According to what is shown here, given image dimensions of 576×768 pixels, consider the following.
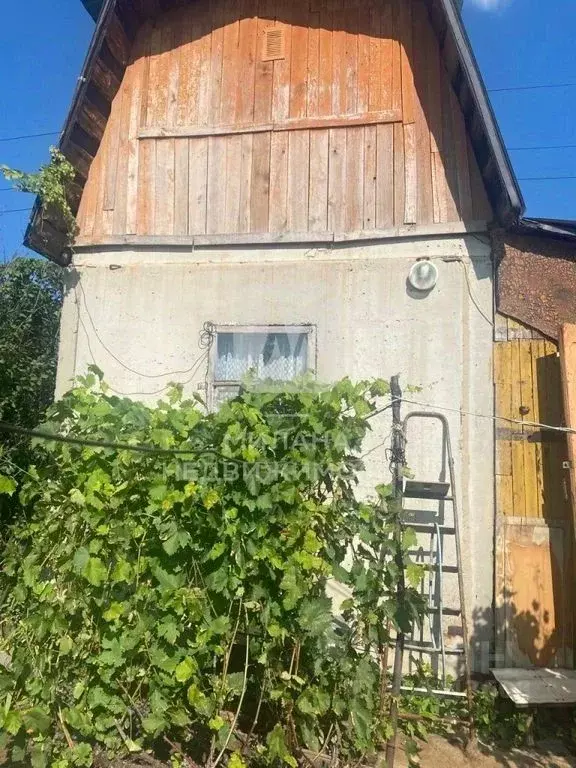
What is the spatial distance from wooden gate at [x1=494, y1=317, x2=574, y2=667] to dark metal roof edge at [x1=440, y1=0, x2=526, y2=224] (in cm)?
109

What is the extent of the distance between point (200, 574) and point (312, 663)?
758 mm

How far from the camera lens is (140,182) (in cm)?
606

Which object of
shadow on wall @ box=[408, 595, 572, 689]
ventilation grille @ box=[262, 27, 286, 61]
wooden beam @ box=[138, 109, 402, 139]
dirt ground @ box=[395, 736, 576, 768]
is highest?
ventilation grille @ box=[262, 27, 286, 61]

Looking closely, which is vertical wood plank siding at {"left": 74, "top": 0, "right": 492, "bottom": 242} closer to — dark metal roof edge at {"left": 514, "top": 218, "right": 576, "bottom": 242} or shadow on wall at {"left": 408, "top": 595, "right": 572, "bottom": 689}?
dark metal roof edge at {"left": 514, "top": 218, "right": 576, "bottom": 242}

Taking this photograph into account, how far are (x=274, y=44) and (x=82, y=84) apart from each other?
1.79 meters

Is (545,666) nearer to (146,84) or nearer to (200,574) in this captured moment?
(200,574)

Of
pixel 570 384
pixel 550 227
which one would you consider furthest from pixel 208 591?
pixel 550 227

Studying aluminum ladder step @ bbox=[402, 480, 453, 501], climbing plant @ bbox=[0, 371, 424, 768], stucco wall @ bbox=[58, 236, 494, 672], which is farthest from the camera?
stucco wall @ bbox=[58, 236, 494, 672]

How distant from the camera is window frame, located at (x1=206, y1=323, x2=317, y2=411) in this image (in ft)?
18.1

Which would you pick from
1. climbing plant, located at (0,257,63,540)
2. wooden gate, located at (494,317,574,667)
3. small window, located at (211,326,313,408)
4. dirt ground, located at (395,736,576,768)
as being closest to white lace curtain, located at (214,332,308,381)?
small window, located at (211,326,313,408)

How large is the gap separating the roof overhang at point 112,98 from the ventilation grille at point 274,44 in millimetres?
988

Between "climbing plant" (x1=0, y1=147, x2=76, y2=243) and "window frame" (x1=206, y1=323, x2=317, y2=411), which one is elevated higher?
"climbing plant" (x1=0, y1=147, x2=76, y2=243)

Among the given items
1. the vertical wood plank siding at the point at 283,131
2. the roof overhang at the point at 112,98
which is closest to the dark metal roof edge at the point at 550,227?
the roof overhang at the point at 112,98

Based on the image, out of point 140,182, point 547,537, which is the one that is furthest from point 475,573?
point 140,182
